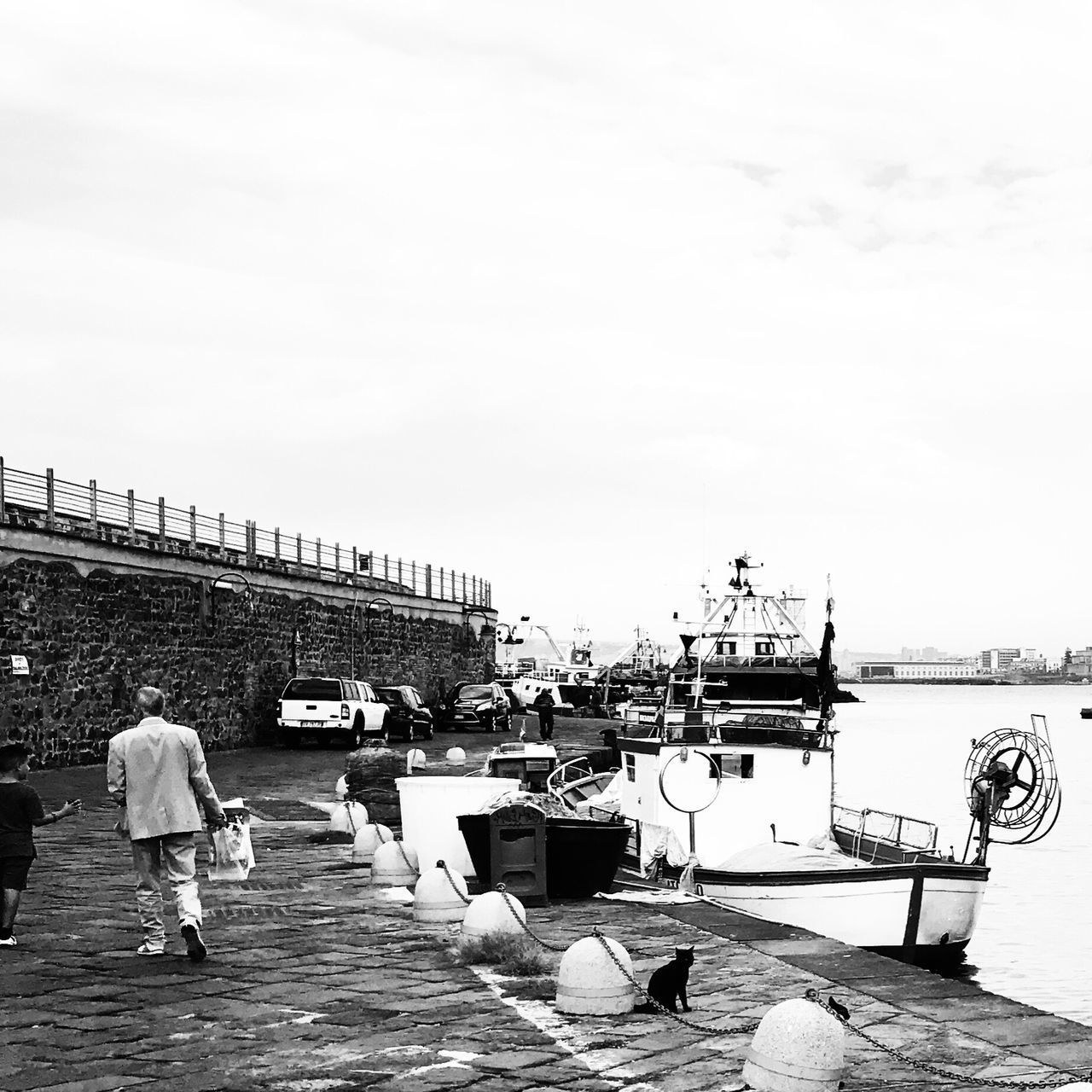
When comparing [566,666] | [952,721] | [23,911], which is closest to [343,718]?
[23,911]

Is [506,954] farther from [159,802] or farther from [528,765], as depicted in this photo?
[528,765]

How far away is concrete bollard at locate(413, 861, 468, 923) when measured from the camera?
1038 centimetres

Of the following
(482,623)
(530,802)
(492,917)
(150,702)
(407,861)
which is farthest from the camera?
(482,623)

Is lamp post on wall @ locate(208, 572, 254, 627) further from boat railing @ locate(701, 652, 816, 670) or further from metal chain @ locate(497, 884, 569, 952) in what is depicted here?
metal chain @ locate(497, 884, 569, 952)

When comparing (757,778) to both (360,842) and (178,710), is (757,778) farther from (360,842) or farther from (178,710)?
(178,710)

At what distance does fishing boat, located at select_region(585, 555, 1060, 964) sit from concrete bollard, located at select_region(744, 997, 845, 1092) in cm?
678

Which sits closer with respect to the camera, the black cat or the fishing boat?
the black cat

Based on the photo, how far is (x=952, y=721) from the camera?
12838 cm

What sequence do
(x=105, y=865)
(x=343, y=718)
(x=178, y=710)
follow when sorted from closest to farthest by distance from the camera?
(x=105, y=865)
(x=178, y=710)
(x=343, y=718)

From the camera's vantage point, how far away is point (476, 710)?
139 ft

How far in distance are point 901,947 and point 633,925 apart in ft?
16.4

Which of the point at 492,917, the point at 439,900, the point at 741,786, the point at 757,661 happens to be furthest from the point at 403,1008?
the point at 757,661

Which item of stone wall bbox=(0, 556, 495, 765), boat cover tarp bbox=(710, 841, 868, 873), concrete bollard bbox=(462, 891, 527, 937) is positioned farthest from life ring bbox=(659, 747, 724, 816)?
stone wall bbox=(0, 556, 495, 765)

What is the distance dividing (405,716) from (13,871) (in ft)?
87.1
